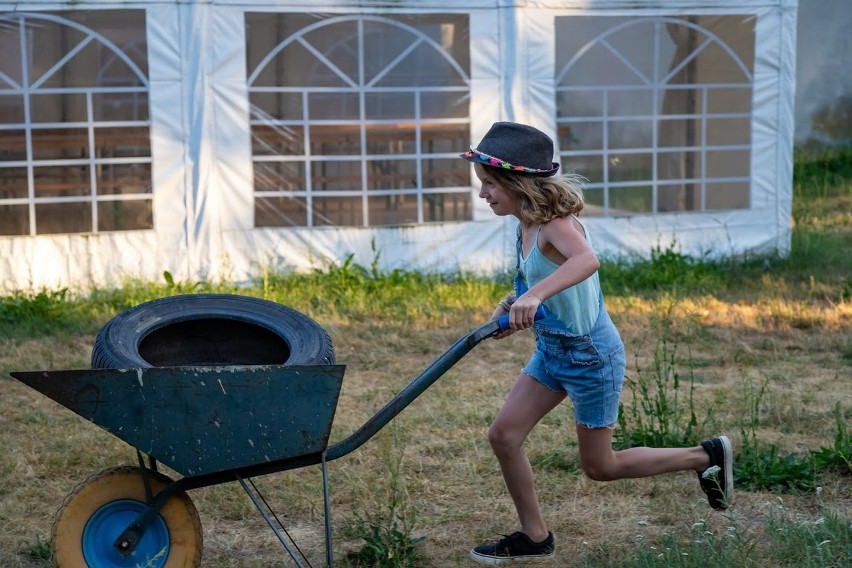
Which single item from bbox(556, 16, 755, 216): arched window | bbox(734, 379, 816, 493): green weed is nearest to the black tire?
bbox(734, 379, 816, 493): green weed

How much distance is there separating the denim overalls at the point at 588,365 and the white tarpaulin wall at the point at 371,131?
543cm

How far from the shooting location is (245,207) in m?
8.74

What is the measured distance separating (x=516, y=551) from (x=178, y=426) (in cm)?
125

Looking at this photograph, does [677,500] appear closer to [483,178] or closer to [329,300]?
[483,178]

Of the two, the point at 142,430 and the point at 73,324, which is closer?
the point at 142,430

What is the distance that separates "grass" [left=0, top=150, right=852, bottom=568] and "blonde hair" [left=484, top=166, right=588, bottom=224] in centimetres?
97

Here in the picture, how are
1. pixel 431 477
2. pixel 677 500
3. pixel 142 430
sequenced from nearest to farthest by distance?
pixel 142 430
pixel 677 500
pixel 431 477

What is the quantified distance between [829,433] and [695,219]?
4683 millimetres

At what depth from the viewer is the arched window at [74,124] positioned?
838 cm

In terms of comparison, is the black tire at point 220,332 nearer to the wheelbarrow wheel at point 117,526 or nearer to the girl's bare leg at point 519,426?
the wheelbarrow wheel at point 117,526

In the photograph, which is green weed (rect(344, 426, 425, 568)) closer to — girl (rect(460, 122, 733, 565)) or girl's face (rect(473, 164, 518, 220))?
girl (rect(460, 122, 733, 565))

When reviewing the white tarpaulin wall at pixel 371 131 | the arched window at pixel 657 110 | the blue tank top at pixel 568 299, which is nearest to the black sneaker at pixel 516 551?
the blue tank top at pixel 568 299

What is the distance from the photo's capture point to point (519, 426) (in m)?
3.65

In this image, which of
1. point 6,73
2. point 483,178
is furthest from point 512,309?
point 6,73
